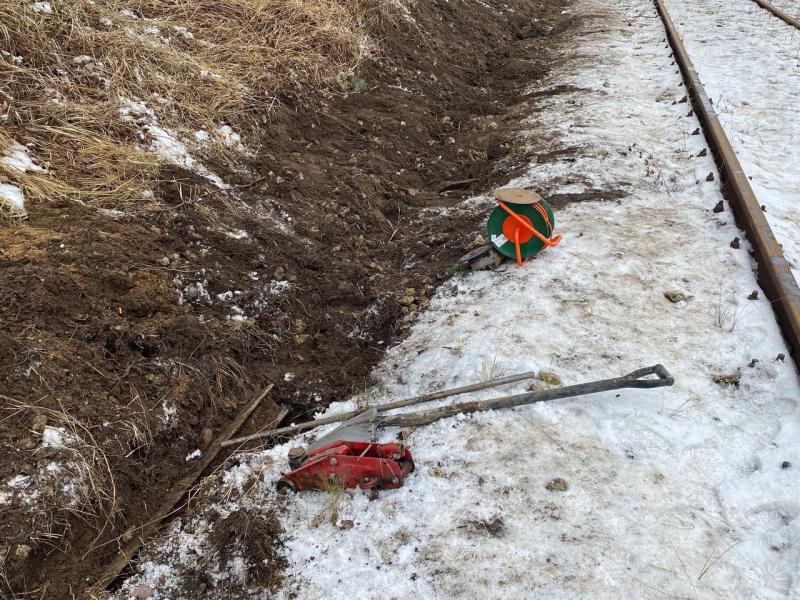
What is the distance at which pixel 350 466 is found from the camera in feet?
8.54

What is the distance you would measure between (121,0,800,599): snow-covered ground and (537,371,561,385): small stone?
0.12 feet

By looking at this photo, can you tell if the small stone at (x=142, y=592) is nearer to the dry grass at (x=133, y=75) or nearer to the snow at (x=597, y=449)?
the snow at (x=597, y=449)

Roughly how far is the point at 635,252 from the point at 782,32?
802 centimetres

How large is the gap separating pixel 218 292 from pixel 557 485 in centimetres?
251

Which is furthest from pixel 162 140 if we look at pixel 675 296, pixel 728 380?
pixel 728 380

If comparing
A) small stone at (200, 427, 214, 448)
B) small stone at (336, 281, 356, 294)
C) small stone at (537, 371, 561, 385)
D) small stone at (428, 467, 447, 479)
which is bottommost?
small stone at (200, 427, 214, 448)

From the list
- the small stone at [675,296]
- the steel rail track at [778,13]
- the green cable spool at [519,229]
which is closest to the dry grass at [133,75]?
the green cable spool at [519,229]

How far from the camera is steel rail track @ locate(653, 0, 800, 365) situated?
3.30 m

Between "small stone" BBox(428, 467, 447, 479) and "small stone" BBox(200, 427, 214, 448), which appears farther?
"small stone" BBox(200, 427, 214, 448)

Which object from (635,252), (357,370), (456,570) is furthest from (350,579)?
(635,252)

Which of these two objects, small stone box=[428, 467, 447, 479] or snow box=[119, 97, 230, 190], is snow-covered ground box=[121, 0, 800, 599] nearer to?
small stone box=[428, 467, 447, 479]

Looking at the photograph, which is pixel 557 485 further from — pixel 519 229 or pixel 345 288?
pixel 345 288

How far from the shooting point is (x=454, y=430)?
294cm

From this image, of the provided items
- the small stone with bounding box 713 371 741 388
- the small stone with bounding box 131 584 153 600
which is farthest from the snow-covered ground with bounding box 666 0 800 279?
the small stone with bounding box 131 584 153 600
